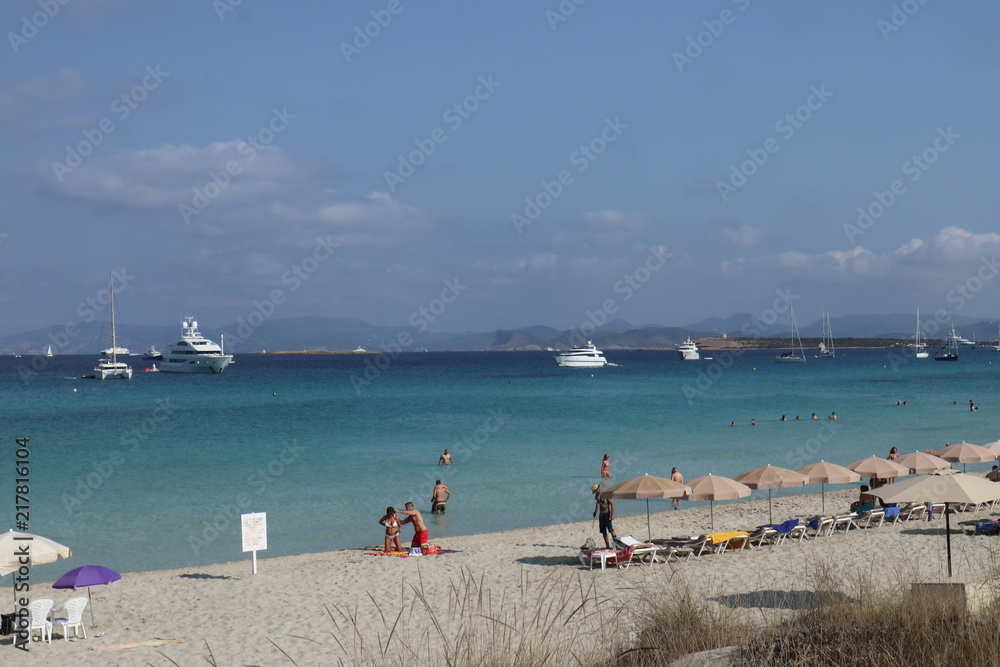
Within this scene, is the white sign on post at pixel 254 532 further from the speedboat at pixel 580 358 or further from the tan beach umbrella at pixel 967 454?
the speedboat at pixel 580 358

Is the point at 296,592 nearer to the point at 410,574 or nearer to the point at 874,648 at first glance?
the point at 410,574

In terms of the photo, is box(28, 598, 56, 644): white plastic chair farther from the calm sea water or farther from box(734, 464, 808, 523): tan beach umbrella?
box(734, 464, 808, 523): tan beach umbrella

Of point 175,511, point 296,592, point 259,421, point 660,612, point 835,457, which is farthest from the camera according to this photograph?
point 259,421

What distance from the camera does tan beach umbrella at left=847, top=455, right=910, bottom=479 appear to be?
1745 centimetres

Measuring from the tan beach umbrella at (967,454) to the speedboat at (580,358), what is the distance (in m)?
88.2

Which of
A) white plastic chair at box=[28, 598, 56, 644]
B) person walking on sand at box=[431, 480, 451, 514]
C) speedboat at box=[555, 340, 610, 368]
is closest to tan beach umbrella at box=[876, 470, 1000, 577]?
white plastic chair at box=[28, 598, 56, 644]

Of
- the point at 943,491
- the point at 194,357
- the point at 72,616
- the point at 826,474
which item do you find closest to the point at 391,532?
the point at 72,616

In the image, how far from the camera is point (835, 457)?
1103 inches

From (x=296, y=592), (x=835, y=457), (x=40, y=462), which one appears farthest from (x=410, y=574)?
(x=40, y=462)

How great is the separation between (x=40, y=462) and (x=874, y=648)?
30.2 m

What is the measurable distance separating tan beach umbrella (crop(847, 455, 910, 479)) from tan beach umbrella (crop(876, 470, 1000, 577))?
6.78 meters

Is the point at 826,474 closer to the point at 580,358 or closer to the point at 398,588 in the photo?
the point at 398,588

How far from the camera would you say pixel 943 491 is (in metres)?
10.5

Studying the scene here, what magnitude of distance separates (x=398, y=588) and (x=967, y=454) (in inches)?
579
